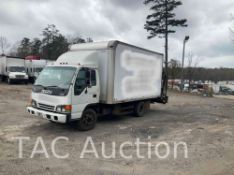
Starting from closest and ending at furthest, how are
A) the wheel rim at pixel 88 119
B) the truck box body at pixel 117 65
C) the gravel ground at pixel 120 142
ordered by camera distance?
the gravel ground at pixel 120 142, the wheel rim at pixel 88 119, the truck box body at pixel 117 65

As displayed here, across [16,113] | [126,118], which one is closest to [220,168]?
[126,118]

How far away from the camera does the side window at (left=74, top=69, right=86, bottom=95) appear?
786 cm

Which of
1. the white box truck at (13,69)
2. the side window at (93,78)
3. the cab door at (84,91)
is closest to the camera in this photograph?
the cab door at (84,91)

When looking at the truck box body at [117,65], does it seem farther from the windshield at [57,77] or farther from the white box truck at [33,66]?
the white box truck at [33,66]

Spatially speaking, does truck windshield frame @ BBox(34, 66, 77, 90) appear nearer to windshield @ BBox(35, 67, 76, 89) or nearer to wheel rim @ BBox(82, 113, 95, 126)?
windshield @ BBox(35, 67, 76, 89)

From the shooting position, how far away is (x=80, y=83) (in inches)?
316

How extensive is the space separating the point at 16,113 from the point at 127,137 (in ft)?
19.6

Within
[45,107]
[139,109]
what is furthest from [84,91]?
[139,109]

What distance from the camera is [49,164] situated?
5.43 m

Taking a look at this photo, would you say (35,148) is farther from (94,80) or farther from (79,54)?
(79,54)

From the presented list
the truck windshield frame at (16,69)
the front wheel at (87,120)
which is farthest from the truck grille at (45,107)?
the truck windshield frame at (16,69)

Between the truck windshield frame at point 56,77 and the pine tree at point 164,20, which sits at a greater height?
the pine tree at point 164,20

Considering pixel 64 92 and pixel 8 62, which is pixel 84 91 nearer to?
pixel 64 92

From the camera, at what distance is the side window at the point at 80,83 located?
25.8ft
